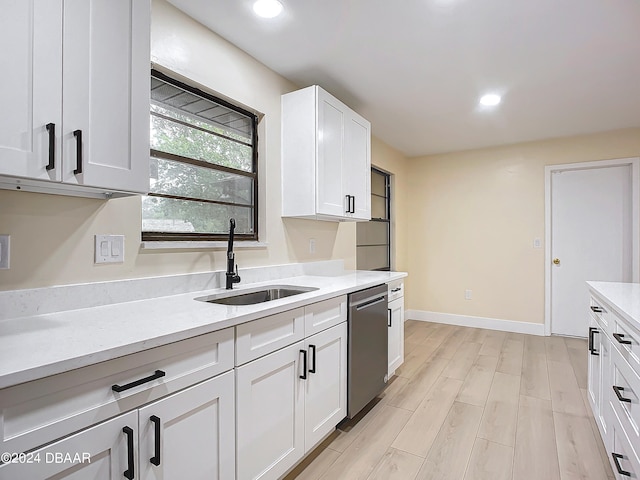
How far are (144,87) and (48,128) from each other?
0.40m

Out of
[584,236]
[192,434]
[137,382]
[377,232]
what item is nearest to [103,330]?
[137,382]

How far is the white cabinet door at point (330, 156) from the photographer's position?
2547 millimetres

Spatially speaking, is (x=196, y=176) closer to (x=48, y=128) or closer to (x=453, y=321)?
(x=48, y=128)

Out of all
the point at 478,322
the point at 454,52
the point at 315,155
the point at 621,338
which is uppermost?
the point at 454,52

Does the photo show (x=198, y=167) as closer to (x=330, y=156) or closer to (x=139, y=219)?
(x=139, y=219)

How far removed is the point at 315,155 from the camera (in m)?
2.51

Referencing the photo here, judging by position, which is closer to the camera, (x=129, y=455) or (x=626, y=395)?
(x=129, y=455)

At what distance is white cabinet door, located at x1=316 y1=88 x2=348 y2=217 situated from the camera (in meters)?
2.55

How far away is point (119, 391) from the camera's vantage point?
38.5 inches

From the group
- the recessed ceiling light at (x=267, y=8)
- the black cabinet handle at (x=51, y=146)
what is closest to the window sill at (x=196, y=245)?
the black cabinet handle at (x=51, y=146)

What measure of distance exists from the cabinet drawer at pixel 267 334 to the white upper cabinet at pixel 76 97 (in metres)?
0.70

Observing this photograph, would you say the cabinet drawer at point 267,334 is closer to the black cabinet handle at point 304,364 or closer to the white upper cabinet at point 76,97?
the black cabinet handle at point 304,364

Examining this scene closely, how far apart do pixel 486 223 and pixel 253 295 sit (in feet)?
12.2

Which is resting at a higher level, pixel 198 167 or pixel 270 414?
pixel 198 167
